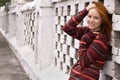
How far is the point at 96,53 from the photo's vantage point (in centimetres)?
273

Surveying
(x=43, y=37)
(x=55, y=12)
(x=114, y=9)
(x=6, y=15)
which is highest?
(x=114, y=9)

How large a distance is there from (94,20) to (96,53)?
260 millimetres

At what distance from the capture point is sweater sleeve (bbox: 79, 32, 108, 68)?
108 inches

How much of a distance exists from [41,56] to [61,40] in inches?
28.5

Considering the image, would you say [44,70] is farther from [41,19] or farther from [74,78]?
[74,78]

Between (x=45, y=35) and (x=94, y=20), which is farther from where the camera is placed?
(x=45, y=35)

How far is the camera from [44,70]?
17.9 feet

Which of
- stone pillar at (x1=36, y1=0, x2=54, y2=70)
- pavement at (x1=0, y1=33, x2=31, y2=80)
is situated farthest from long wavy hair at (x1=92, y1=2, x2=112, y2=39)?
pavement at (x1=0, y1=33, x2=31, y2=80)

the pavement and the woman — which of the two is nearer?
the woman

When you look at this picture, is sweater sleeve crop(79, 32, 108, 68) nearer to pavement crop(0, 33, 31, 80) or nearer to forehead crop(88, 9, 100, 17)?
forehead crop(88, 9, 100, 17)

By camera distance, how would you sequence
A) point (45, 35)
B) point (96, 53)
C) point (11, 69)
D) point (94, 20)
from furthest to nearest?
point (11, 69)
point (45, 35)
point (94, 20)
point (96, 53)

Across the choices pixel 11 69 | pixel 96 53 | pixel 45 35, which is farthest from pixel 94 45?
pixel 11 69

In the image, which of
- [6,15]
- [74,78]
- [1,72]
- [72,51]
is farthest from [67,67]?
[6,15]

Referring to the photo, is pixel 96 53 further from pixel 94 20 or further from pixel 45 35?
pixel 45 35
